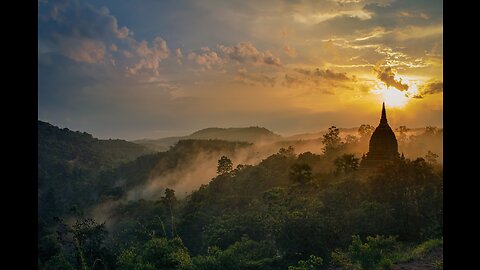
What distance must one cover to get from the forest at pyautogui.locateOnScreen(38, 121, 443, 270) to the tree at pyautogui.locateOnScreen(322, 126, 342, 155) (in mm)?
63

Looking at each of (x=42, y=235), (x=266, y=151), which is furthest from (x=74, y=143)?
(x=42, y=235)

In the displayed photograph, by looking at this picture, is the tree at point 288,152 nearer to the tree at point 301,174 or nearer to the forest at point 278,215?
the forest at point 278,215

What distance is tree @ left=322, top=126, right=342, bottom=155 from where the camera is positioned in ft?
89.9

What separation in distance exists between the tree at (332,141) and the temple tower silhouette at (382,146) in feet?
16.2

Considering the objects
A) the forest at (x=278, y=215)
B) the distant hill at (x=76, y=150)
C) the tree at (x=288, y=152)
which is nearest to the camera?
the forest at (x=278, y=215)

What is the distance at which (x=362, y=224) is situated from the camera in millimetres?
14891

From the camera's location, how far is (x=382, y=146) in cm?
2220

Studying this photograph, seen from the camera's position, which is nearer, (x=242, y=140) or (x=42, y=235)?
(x=42, y=235)

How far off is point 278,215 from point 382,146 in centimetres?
822

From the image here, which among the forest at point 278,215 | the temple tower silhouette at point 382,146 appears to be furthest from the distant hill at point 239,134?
the temple tower silhouette at point 382,146

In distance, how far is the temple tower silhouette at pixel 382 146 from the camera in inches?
858

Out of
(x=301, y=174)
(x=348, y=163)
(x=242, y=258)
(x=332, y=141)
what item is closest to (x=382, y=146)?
(x=348, y=163)
